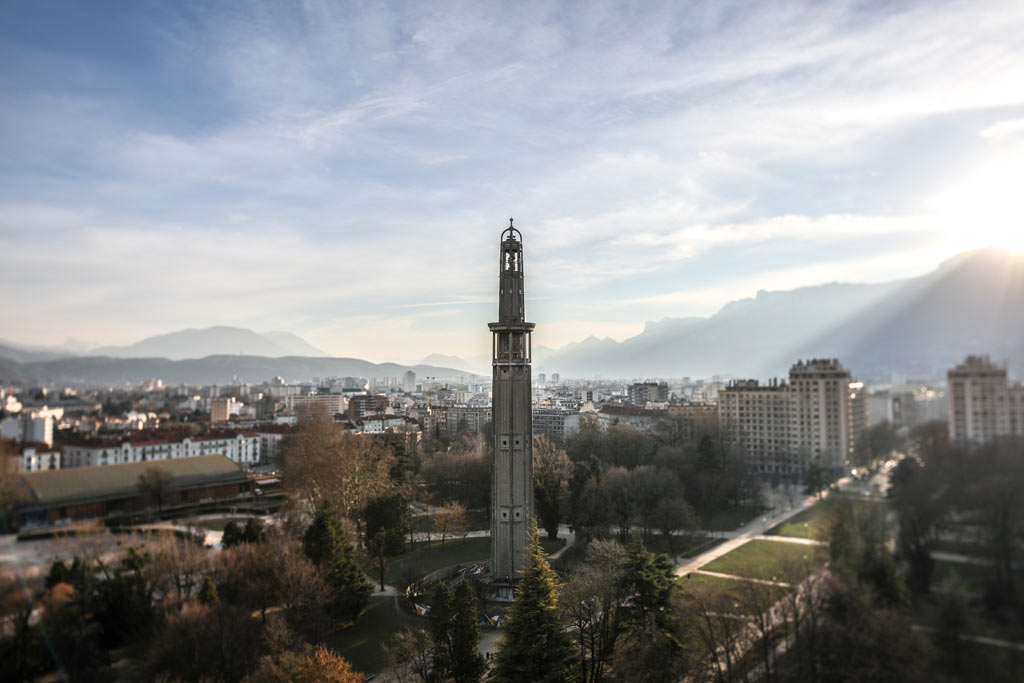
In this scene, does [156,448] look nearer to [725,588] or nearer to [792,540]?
[725,588]

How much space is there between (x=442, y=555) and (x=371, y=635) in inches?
171

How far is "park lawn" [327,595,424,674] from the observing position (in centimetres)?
1072

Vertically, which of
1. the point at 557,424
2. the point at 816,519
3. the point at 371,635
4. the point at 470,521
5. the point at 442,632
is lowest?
the point at 371,635

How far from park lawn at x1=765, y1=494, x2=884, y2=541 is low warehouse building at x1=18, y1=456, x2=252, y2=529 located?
17629 mm

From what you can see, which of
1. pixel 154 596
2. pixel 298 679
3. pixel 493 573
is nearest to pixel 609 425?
pixel 493 573

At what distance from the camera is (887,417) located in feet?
20.5

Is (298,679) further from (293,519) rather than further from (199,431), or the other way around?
(199,431)

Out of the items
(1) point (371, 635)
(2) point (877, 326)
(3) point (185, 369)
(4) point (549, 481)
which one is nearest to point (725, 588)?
(2) point (877, 326)

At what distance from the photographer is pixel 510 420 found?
13055mm

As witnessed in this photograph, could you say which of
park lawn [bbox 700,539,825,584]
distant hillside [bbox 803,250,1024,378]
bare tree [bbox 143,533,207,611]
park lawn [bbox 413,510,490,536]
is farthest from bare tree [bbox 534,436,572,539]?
distant hillside [bbox 803,250,1024,378]

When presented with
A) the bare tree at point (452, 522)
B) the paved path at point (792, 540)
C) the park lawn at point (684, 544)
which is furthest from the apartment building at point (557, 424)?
the paved path at point (792, 540)

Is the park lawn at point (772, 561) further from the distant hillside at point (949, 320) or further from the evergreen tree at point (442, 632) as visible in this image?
the evergreen tree at point (442, 632)

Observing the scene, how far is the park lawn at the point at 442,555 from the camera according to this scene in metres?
15.0

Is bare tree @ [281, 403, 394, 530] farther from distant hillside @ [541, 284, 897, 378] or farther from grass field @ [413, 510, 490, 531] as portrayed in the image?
distant hillside @ [541, 284, 897, 378]
